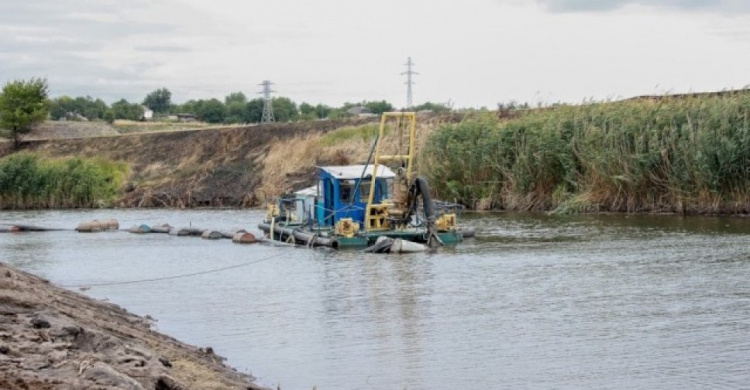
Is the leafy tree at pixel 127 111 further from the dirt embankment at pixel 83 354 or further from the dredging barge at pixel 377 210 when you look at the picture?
the dirt embankment at pixel 83 354

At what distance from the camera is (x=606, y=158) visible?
141 feet

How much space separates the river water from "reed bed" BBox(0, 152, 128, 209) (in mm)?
23981

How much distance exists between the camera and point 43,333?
12.0 m

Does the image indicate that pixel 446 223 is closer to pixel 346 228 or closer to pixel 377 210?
pixel 377 210

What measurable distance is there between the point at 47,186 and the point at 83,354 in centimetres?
5345

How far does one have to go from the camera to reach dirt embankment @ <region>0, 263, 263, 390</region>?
9.71m

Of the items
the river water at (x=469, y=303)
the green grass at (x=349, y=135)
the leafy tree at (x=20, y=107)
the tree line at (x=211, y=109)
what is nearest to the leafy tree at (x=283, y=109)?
the tree line at (x=211, y=109)

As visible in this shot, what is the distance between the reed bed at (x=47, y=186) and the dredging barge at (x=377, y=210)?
94.5 feet

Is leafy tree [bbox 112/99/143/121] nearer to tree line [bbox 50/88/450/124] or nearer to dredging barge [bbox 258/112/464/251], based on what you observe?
tree line [bbox 50/88/450/124]

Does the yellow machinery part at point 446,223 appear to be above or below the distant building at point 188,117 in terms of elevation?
below

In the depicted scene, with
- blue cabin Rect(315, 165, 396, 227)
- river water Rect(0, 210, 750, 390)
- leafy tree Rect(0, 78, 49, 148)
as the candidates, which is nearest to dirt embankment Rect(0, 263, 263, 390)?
river water Rect(0, 210, 750, 390)

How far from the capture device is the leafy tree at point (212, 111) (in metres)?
135

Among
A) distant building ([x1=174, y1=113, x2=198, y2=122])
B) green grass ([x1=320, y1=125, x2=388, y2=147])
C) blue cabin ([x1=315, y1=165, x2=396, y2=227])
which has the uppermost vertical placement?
distant building ([x1=174, y1=113, x2=198, y2=122])

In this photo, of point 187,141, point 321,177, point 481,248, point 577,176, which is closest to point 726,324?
point 481,248
